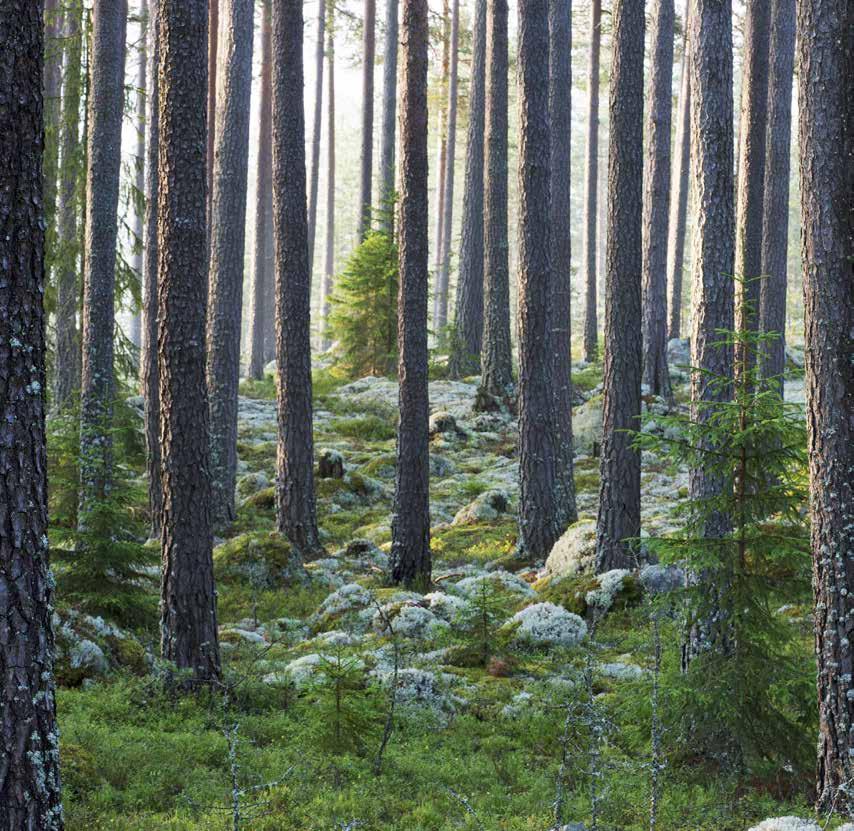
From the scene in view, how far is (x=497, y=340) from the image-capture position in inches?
790

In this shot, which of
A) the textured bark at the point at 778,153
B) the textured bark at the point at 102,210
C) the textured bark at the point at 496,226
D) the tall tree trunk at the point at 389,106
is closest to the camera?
the textured bark at the point at 102,210

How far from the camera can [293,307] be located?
42.7 ft

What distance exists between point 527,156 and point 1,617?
1037cm

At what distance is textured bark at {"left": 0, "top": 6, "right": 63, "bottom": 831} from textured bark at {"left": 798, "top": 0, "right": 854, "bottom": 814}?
13.7 ft

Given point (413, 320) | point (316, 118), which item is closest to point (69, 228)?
point (413, 320)

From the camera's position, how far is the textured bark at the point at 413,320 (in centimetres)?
1140

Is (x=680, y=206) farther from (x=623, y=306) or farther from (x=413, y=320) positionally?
(x=413, y=320)

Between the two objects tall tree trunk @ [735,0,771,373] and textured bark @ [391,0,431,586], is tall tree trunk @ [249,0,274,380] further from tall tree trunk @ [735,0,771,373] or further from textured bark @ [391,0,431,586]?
textured bark @ [391,0,431,586]

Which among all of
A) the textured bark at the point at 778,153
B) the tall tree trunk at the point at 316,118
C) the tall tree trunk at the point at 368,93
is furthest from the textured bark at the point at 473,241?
the tall tree trunk at the point at 316,118

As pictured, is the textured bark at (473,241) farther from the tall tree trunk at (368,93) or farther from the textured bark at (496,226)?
the tall tree trunk at (368,93)

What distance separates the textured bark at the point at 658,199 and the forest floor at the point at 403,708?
8018 millimetres

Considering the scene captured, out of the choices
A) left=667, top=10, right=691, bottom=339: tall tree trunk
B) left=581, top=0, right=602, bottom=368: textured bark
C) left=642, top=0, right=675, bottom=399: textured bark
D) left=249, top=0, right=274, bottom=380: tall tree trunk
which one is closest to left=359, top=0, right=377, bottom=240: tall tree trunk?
left=249, top=0, right=274, bottom=380: tall tree trunk

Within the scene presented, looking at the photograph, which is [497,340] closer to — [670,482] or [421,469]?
[670,482]

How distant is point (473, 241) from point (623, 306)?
12483mm
